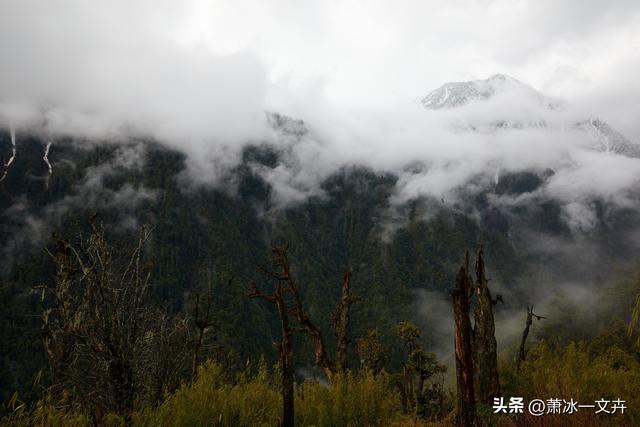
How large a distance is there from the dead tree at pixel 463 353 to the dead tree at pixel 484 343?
359 centimetres

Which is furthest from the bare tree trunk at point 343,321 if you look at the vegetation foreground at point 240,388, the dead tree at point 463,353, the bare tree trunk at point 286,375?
the dead tree at point 463,353

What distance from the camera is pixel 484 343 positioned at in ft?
40.4

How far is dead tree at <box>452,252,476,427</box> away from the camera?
786 centimetres

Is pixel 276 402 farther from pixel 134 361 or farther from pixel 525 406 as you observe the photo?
pixel 525 406

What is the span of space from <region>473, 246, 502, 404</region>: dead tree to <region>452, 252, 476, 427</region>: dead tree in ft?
11.8

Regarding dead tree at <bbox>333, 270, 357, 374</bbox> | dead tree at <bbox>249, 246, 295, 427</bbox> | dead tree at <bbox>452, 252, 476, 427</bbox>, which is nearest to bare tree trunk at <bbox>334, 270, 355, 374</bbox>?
dead tree at <bbox>333, 270, 357, 374</bbox>

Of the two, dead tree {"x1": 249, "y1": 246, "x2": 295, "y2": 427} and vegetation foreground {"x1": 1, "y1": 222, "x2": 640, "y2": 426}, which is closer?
vegetation foreground {"x1": 1, "y1": 222, "x2": 640, "y2": 426}

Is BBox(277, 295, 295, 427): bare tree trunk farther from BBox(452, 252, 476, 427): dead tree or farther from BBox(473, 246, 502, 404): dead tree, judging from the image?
BBox(473, 246, 502, 404): dead tree

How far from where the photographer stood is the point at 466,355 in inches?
313

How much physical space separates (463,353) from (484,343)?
4998mm

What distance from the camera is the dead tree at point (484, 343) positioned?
11.7 metres

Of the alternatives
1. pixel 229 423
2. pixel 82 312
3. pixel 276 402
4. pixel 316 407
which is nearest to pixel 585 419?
pixel 316 407

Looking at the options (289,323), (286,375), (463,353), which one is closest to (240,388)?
(286,375)

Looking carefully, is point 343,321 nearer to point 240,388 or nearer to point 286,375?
point 286,375
